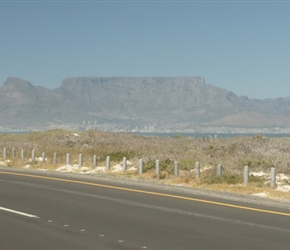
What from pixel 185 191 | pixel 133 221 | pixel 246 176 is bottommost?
pixel 133 221

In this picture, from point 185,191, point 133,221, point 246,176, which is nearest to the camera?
point 133,221

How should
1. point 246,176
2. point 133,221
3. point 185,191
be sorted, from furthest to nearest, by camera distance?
1. point 246,176
2. point 185,191
3. point 133,221

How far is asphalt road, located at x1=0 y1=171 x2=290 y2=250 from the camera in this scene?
34.7 ft

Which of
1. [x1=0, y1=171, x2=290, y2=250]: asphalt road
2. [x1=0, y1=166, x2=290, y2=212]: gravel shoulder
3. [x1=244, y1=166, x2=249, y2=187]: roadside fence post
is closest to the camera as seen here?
[x1=0, y1=171, x2=290, y2=250]: asphalt road

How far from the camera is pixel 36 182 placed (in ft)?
74.2

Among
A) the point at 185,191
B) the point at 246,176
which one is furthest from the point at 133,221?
the point at 246,176

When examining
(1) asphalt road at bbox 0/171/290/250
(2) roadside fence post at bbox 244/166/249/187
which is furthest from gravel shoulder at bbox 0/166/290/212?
(2) roadside fence post at bbox 244/166/249/187

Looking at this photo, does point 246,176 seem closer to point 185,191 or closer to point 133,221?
point 185,191

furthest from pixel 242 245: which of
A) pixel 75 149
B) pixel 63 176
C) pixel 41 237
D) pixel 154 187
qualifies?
pixel 75 149

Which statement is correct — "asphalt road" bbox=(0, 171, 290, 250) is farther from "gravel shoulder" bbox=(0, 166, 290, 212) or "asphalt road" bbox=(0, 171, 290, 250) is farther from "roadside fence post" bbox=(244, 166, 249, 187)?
"roadside fence post" bbox=(244, 166, 249, 187)

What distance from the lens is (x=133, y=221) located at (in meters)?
13.0

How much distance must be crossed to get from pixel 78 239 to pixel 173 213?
12.8ft

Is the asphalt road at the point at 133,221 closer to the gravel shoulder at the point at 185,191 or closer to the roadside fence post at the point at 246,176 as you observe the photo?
the gravel shoulder at the point at 185,191

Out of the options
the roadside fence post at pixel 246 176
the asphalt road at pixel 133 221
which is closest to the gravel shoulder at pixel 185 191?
the asphalt road at pixel 133 221
